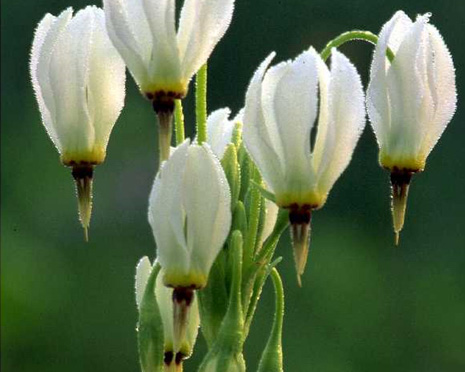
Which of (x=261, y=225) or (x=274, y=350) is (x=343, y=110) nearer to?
(x=261, y=225)

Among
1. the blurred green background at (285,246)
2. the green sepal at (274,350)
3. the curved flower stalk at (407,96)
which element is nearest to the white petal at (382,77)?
the curved flower stalk at (407,96)

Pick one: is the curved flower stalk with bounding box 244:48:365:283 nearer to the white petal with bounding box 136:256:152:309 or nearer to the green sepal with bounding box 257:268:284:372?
the green sepal with bounding box 257:268:284:372

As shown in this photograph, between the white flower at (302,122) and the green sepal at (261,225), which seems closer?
the white flower at (302,122)

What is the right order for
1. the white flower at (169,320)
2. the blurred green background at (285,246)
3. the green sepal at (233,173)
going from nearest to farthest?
the green sepal at (233,173)
the white flower at (169,320)
the blurred green background at (285,246)

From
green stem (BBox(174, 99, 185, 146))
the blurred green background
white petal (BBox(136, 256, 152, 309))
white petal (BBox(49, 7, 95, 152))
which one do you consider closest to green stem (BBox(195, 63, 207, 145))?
green stem (BBox(174, 99, 185, 146))

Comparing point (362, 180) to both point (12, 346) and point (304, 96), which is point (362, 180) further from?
point (304, 96)

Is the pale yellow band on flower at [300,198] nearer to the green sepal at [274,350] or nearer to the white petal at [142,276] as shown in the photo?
the green sepal at [274,350]

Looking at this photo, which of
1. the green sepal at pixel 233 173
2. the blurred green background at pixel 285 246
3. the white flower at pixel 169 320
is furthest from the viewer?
the blurred green background at pixel 285 246
